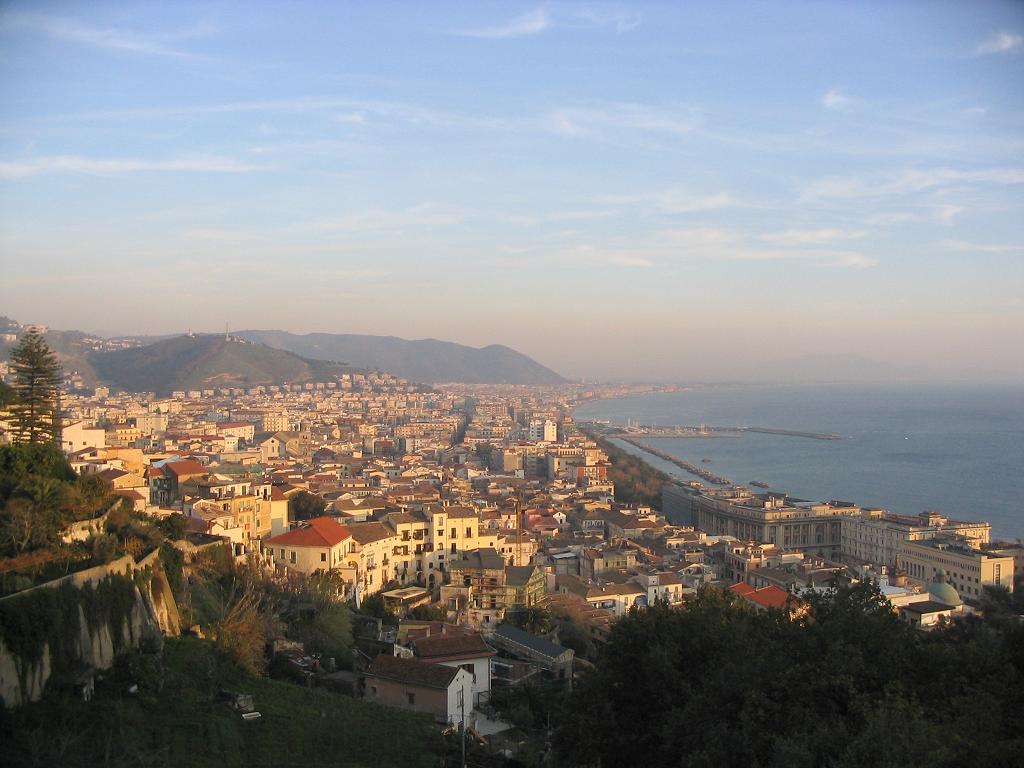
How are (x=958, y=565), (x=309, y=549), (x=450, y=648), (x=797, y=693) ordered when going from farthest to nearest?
1. (x=958, y=565)
2. (x=309, y=549)
3. (x=450, y=648)
4. (x=797, y=693)

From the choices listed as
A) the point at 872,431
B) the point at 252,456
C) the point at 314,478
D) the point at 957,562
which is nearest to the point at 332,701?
the point at 957,562

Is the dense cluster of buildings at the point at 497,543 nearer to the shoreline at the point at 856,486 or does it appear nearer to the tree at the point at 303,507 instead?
the tree at the point at 303,507

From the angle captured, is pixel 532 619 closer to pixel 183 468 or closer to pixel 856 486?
pixel 183 468

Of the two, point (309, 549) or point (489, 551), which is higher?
point (309, 549)

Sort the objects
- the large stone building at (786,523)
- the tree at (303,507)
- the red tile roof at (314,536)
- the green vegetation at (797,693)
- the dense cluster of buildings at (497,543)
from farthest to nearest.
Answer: the large stone building at (786,523) → the tree at (303,507) → the red tile roof at (314,536) → the dense cluster of buildings at (497,543) → the green vegetation at (797,693)

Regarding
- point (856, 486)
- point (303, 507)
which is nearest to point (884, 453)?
point (856, 486)

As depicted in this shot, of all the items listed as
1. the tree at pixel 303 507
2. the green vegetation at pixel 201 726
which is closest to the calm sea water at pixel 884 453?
the tree at pixel 303 507
